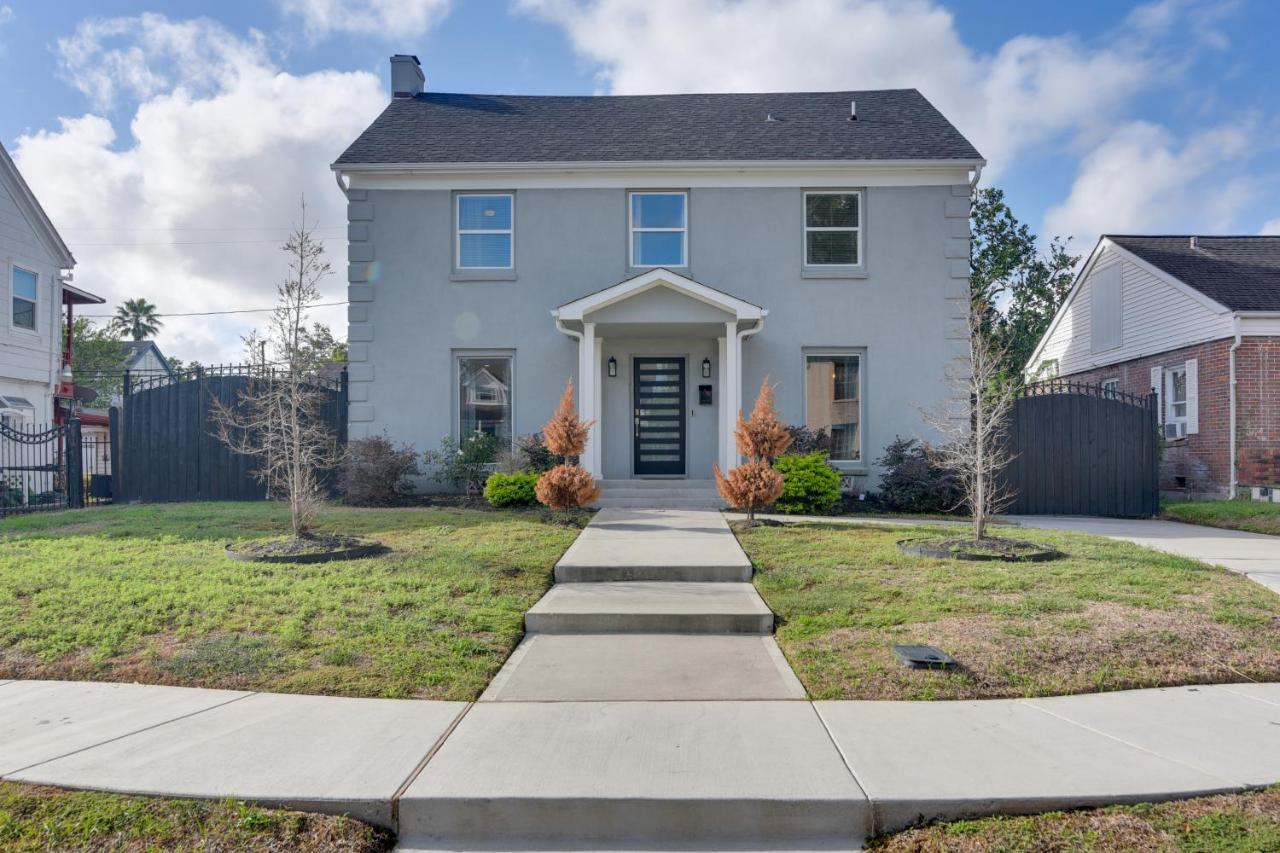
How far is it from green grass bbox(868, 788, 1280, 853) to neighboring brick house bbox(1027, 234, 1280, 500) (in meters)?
13.9

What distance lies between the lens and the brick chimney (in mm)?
15297

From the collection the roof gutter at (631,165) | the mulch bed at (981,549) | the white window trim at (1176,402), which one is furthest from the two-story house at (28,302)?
the white window trim at (1176,402)

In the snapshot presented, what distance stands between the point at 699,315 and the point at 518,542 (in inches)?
214

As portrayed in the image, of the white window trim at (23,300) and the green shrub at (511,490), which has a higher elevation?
the white window trim at (23,300)

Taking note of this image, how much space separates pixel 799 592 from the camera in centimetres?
630

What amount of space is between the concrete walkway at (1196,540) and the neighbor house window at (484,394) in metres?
8.57

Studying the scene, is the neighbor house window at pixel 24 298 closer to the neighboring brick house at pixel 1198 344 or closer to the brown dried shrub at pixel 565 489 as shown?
the brown dried shrub at pixel 565 489

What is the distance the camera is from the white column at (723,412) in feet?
39.8

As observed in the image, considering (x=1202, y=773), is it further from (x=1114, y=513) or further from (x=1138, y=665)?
(x=1114, y=513)

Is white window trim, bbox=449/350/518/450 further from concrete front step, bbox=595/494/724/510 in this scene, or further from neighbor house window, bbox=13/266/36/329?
neighbor house window, bbox=13/266/36/329

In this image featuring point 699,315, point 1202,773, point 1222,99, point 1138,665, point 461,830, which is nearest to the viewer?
point 461,830

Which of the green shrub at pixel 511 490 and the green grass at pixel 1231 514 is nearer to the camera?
the green grass at pixel 1231 514

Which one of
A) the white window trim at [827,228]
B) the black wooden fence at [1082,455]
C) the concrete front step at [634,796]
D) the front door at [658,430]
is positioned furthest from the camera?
the front door at [658,430]

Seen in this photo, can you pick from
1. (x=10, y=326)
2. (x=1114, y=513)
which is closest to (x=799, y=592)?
(x=1114, y=513)
